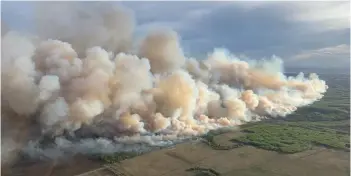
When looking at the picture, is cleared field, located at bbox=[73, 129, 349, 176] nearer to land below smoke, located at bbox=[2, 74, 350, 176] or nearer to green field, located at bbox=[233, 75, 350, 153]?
land below smoke, located at bbox=[2, 74, 350, 176]

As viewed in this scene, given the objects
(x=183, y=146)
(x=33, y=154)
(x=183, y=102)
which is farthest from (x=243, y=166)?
(x=33, y=154)

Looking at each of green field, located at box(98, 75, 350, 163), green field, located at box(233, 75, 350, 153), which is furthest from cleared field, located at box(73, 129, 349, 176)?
Result: green field, located at box(233, 75, 350, 153)

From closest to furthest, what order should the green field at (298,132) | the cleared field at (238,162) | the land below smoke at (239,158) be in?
the land below smoke at (239,158) → the cleared field at (238,162) → the green field at (298,132)

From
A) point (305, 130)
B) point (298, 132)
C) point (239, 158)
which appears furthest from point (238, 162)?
point (305, 130)

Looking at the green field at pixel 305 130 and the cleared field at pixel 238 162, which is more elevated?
the green field at pixel 305 130

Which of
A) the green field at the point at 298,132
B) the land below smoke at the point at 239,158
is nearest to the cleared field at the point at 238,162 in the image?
the land below smoke at the point at 239,158

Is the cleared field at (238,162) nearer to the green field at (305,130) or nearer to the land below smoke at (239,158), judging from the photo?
the land below smoke at (239,158)

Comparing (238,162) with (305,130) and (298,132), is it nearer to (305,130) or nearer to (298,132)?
(298,132)

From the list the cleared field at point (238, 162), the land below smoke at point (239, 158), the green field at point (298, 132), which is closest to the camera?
the land below smoke at point (239, 158)
